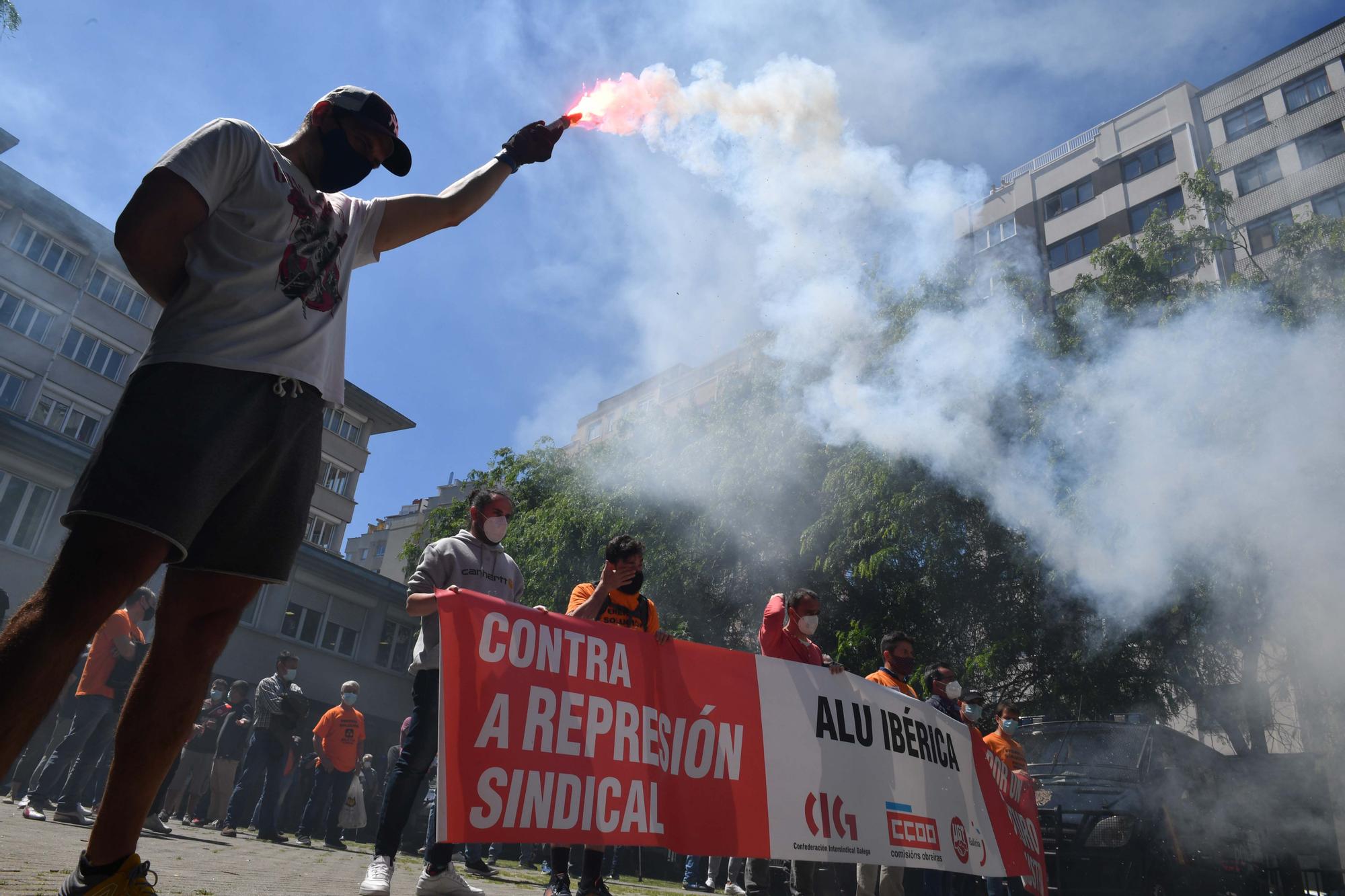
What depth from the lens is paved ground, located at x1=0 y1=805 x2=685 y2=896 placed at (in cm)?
289

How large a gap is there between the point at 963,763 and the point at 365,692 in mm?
26952

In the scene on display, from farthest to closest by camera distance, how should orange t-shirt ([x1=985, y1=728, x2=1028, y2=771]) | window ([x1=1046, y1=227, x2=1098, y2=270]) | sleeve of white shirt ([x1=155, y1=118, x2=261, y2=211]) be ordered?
window ([x1=1046, y1=227, x2=1098, y2=270]), orange t-shirt ([x1=985, y1=728, x2=1028, y2=771]), sleeve of white shirt ([x1=155, y1=118, x2=261, y2=211])

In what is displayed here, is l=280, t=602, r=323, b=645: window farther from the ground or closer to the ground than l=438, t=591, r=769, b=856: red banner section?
farther from the ground

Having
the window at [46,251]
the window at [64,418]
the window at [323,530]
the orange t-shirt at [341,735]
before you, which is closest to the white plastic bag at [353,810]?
the orange t-shirt at [341,735]

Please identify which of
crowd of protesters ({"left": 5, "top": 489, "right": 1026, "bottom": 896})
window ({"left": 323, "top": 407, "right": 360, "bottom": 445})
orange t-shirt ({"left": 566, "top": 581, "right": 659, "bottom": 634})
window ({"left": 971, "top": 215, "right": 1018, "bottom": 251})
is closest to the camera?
crowd of protesters ({"left": 5, "top": 489, "right": 1026, "bottom": 896})

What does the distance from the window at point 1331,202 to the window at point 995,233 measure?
11434mm

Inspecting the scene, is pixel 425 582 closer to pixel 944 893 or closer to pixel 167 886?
pixel 167 886

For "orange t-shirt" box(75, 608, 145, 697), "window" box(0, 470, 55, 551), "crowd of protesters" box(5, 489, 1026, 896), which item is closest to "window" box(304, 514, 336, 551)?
"window" box(0, 470, 55, 551)

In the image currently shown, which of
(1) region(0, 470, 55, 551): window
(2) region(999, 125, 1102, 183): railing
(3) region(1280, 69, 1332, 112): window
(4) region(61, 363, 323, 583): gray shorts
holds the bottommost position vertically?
(4) region(61, 363, 323, 583): gray shorts

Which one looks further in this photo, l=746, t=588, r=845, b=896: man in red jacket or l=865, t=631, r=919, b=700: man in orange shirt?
l=865, t=631, r=919, b=700: man in orange shirt

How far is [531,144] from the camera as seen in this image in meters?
2.75

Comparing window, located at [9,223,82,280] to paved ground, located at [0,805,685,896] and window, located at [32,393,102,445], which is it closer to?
window, located at [32,393,102,445]

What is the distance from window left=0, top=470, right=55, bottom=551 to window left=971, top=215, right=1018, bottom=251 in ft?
112

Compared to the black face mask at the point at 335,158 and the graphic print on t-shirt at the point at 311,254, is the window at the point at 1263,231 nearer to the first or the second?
the black face mask at the point at 335,158
